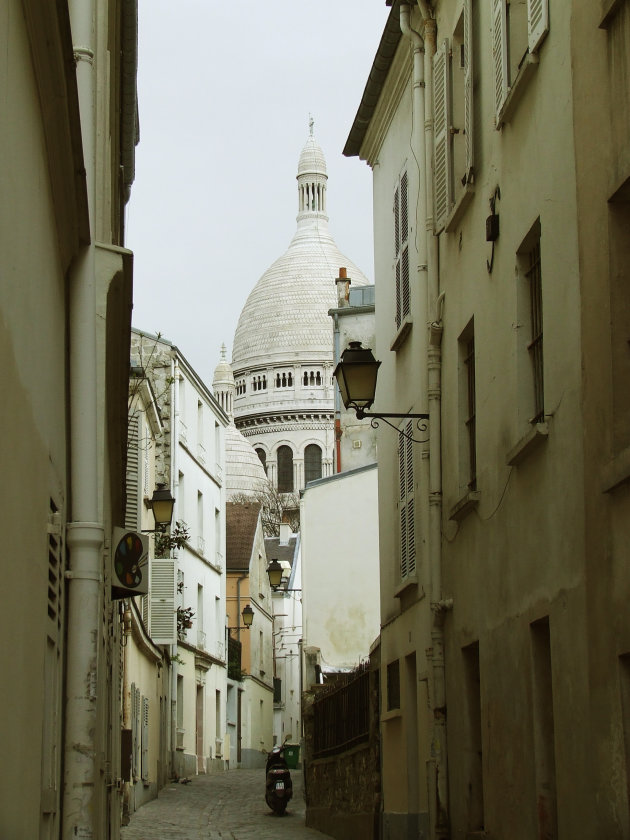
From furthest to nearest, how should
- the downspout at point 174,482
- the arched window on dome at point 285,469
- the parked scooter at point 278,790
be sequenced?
the arched window on dome at point 285,469 < the downspout at point 174,482 < the parked scooter at point 278,790

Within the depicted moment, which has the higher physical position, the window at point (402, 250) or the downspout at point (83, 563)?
the window at point (402, 250)

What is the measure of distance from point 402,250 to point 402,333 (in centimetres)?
94

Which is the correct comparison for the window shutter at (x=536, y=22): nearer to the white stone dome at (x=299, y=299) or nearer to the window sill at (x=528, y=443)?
the window sill at (x=528, y=443)

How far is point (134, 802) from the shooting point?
2097 centimetres

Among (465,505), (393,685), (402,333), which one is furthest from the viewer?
(393,685)

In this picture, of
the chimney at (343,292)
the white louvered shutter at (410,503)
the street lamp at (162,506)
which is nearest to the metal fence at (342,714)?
the white louvered shutter at (410,503)

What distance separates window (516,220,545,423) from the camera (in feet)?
28.0

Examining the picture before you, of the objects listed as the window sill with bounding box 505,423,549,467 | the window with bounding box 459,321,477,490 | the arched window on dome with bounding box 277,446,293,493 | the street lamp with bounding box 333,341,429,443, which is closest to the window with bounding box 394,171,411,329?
the window with bounding box 459,321,477,490

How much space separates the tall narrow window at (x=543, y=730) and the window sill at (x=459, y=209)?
3.47 metres

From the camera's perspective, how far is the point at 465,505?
10.1m

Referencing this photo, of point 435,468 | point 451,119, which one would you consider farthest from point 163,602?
point 451,119

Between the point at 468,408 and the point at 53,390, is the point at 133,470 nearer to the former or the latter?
the point at 468,408

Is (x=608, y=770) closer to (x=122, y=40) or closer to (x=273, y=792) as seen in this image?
(x=122, y=40)

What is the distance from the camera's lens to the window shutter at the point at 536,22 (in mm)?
8078
